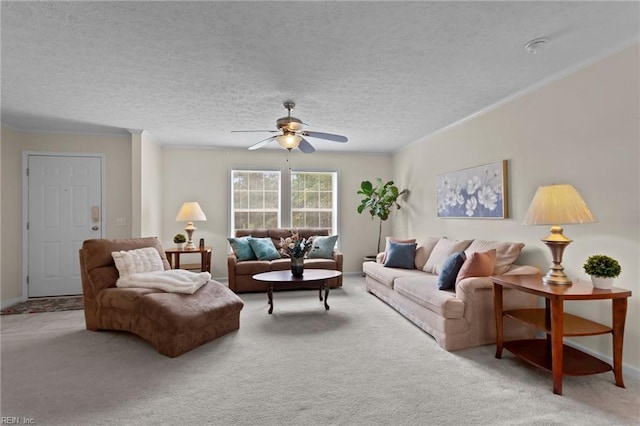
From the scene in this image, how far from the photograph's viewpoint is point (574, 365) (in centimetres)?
243

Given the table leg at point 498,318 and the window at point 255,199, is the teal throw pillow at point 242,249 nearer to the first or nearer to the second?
the window at point 255,199

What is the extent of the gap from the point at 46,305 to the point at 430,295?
506 cm

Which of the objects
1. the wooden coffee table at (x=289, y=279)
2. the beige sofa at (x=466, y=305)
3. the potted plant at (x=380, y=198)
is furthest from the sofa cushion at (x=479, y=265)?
the potted plant at (x=380, y=198)

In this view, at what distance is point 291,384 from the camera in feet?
7.93

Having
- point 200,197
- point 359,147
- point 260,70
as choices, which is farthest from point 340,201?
point 260,70

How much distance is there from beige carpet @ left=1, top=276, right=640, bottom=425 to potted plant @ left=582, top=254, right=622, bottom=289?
747mm

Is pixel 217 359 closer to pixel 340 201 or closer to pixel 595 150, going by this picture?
pixel 595 150

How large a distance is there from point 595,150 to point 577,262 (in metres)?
0.98

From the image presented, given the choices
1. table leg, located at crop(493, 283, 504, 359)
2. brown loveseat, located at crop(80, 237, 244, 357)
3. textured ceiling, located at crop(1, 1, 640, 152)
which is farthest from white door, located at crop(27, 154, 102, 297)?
table leg, located at crop(493, 283, 504, 359)

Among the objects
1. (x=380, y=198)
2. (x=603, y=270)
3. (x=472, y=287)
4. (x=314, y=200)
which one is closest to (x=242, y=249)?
(x=314, y=200)

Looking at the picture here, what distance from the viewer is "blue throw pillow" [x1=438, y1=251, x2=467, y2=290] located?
3.32m

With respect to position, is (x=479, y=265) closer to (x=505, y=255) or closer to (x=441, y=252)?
(x=505, y=255)

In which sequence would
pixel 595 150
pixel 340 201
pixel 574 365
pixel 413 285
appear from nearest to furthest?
pixel 574 365, pixel 595 150, pixel 413 285, pixel 340 201

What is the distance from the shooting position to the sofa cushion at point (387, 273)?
4.24m
